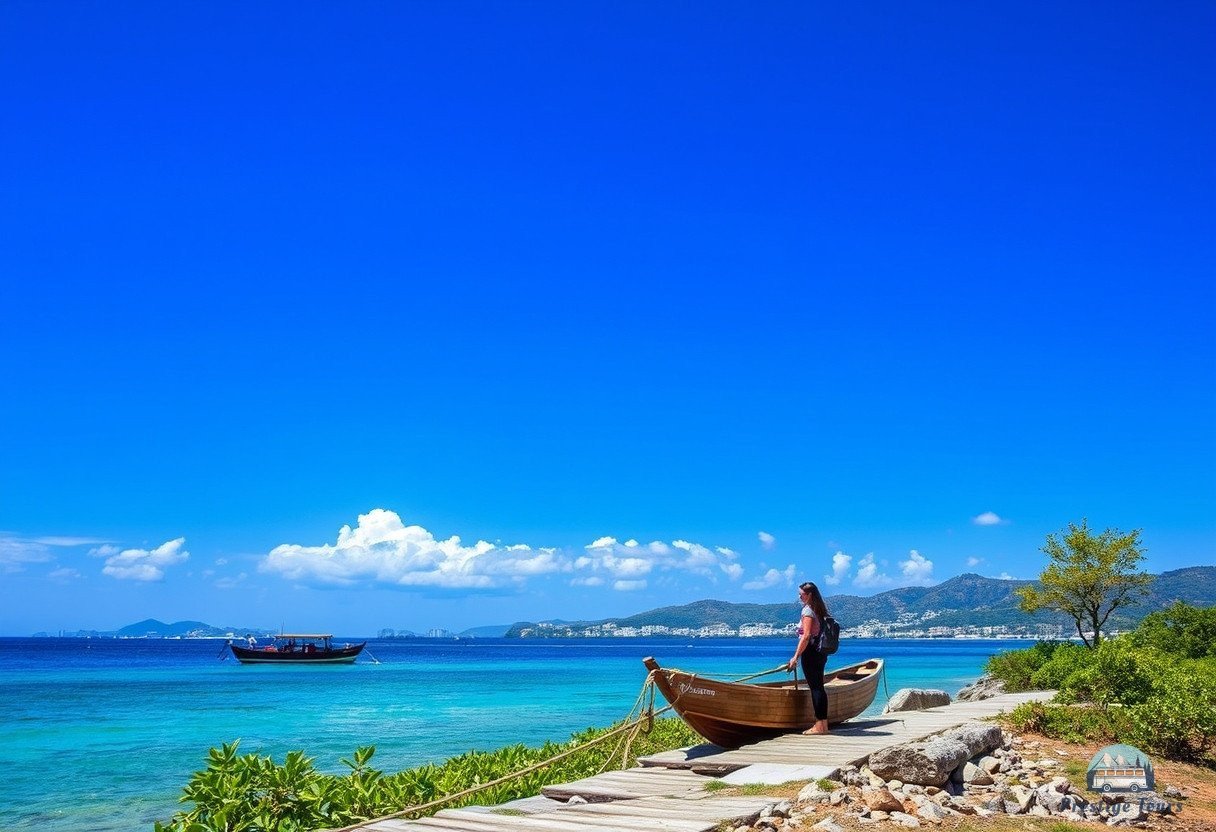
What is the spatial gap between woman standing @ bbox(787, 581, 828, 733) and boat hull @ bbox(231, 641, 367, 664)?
292 feet

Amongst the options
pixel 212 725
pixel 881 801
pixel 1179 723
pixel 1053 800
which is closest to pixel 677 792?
pixel 881 801

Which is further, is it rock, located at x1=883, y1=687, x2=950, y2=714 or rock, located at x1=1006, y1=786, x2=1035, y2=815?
rock, located at x1=883, y1=687, x2=950, y2=714

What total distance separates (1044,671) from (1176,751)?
9.12 metres

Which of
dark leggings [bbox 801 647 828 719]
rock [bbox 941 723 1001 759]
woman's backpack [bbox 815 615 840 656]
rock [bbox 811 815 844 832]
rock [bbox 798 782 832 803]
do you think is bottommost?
rock [bbox 811 815 844 832]

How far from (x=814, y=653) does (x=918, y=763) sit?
3.67 meters

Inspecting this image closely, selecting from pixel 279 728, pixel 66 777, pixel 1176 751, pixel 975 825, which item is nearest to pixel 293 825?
pixel 975 825

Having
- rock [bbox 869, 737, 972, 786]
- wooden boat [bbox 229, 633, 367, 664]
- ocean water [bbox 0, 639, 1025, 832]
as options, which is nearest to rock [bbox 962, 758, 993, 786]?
rock [bbox 869, 737, 972, 786]

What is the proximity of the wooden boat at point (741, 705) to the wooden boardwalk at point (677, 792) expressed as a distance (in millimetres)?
242

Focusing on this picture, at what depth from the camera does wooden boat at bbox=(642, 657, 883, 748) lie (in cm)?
1250

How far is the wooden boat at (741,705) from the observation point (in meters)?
12.5

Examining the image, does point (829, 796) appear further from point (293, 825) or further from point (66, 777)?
point (66, 777)

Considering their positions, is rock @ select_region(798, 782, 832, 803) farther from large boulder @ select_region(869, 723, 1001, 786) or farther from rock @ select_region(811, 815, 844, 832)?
large boulder @ select_region(869, 723, 1001, 786)

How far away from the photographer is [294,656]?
324 feet

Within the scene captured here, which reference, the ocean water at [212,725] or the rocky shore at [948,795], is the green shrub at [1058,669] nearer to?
the ocean water at [212,725]
